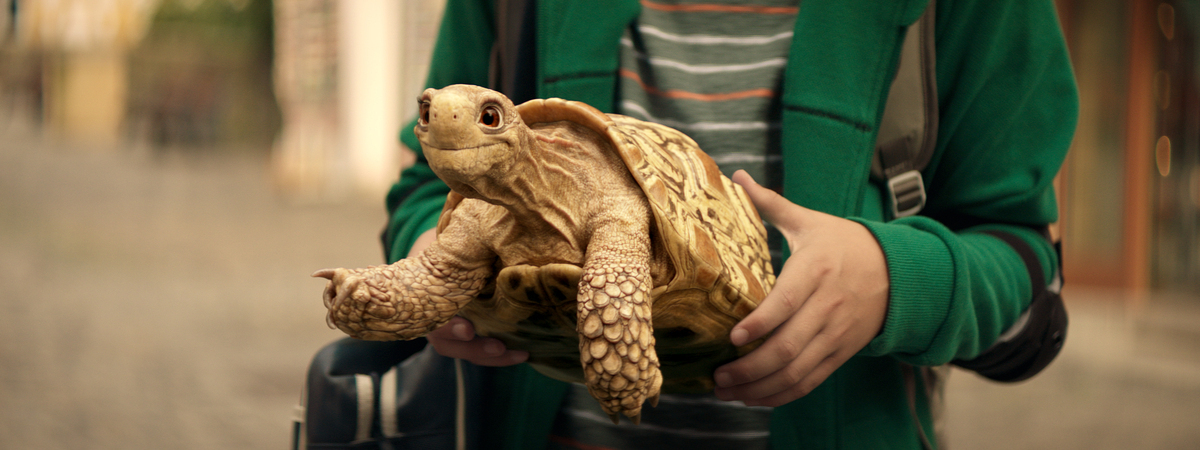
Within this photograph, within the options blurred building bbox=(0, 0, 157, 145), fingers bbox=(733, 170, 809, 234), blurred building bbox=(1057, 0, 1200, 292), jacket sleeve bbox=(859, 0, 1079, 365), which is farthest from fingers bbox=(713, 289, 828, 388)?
blurred building bbox=(0, 0, 157, 145)

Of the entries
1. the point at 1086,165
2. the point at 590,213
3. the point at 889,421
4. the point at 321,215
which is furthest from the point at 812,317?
the point at 321,215

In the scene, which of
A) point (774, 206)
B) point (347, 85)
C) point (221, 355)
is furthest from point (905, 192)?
point (347, 85)

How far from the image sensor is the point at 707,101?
43.7 inches

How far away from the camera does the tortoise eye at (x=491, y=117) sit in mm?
648

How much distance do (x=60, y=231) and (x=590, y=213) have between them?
10.1 metres

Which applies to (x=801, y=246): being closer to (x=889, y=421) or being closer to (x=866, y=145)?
(x=866, y=145)

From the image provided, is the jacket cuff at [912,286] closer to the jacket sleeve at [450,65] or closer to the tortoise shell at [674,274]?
the tortoise shell at [674,274]

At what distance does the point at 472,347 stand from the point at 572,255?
0.74ft

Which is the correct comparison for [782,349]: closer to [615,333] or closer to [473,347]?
[615,333]

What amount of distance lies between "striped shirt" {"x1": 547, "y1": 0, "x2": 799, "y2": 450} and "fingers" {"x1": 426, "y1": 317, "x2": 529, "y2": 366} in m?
0.29

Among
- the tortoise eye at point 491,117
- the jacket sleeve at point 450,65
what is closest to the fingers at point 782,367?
the tortoise eye at point 491,117

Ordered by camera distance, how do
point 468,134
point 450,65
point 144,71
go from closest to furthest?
point 468,134 < point 450,65 < point 144,71

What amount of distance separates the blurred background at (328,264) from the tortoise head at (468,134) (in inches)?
32.3

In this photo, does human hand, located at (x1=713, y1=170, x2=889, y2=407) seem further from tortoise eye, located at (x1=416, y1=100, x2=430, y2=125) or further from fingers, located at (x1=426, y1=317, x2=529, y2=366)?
tortoise eye, located at (x1=416, y1=100, x2=430, y2=125)
